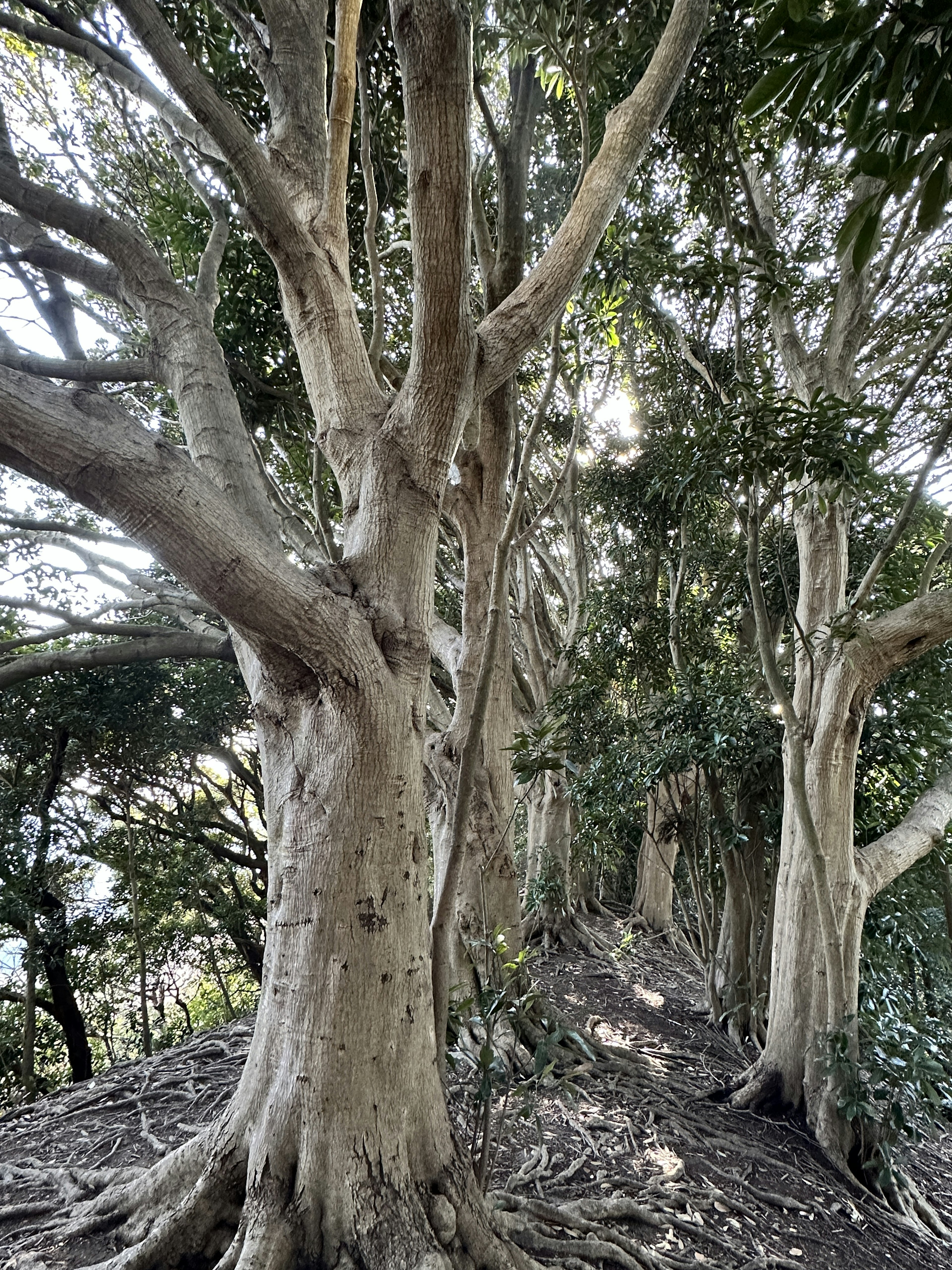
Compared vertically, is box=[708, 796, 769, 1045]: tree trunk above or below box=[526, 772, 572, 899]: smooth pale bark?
below

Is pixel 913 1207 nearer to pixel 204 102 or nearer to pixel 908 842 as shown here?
pixel 908 842

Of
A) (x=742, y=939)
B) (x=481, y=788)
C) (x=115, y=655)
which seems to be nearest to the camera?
(x=481, y=788)

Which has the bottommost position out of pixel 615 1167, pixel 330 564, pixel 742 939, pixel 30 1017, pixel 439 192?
pixel 30 1017

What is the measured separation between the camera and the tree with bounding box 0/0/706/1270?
161 cm

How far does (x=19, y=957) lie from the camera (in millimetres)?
6172

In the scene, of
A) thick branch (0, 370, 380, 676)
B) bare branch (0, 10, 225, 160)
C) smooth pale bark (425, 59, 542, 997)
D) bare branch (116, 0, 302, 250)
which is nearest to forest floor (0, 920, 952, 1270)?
smooth pale bark (425, 59, 542, 997)

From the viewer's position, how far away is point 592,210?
239 cm

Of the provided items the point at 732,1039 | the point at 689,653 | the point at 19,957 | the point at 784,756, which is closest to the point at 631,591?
the point at 689,653

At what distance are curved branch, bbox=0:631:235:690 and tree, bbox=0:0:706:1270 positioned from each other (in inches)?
154

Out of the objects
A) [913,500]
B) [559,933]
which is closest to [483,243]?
[913,500]

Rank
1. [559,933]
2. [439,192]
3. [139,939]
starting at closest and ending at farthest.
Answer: [439,192] < [559,933] < [139,939]

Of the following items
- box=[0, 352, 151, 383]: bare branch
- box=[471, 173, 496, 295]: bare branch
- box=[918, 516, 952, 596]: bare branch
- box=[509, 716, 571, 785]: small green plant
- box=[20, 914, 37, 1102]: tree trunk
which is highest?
box=[471, 173, 496, 295]: bare branch

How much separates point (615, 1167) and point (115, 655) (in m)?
5.37

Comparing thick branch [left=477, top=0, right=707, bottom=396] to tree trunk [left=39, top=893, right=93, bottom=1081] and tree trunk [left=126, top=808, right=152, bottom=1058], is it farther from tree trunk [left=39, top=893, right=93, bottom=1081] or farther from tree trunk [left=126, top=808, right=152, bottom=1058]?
tree trunk [left=126, top=808, right=152, bottom=1058]
